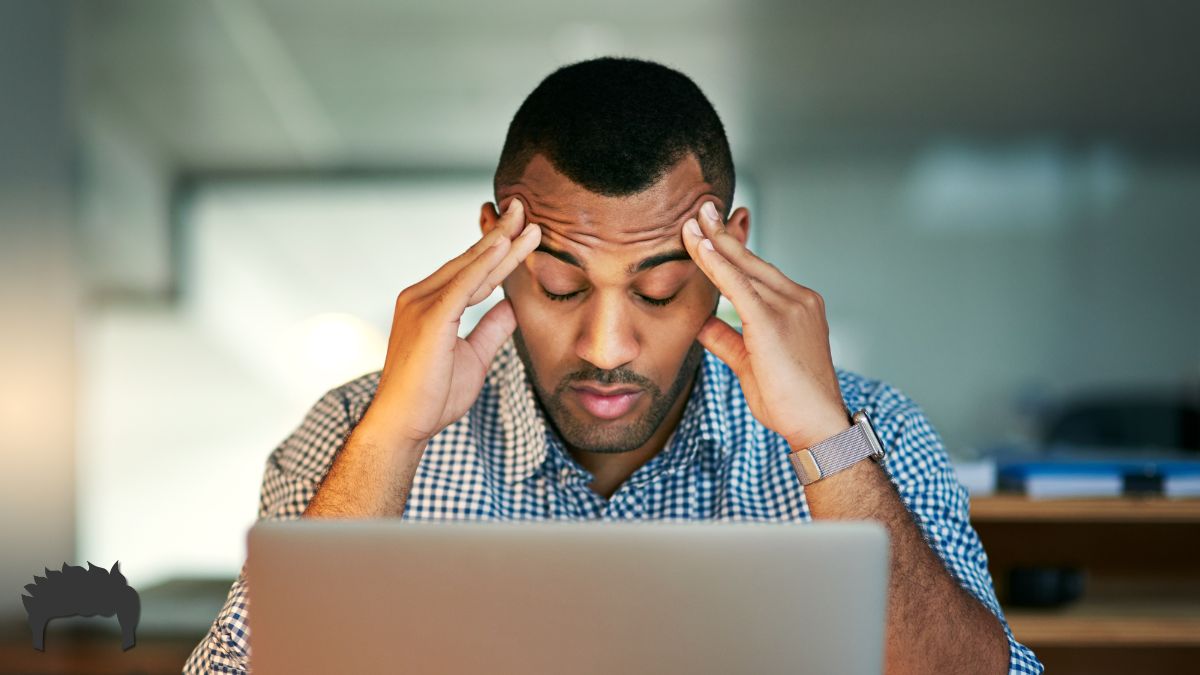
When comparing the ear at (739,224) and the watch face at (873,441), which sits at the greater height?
the ear at (739,224)

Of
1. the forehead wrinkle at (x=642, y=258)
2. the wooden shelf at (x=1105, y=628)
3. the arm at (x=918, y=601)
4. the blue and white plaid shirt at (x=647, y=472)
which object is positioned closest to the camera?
the arm at (x=918, y=601)

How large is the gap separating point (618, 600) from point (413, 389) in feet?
2.02

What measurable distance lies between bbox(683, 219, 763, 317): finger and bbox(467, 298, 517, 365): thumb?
283 millimetres

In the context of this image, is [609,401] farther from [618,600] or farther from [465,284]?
[618,600]

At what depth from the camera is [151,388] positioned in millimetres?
4664

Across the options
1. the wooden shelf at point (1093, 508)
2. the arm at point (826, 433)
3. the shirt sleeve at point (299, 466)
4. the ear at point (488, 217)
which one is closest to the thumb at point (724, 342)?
the arm at point (826, 433)

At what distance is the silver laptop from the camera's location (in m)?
0.72

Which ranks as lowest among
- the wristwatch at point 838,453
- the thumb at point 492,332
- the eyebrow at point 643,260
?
the wristwatch at point 838,453

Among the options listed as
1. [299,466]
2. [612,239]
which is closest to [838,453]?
[612,239]

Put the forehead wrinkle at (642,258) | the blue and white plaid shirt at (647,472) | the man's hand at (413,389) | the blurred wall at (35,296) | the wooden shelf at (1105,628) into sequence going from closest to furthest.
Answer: the man's hand at (413,389) < the forehead wrinkle at (642,258) < the blue and white plaid shirt at (647,472) < the wooden shelf at (1105,628) < the blurred wall at (35,296)

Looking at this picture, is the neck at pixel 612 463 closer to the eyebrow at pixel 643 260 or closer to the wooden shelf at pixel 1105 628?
the eyebrow at pixel 643 260

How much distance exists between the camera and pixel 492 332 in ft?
4.79

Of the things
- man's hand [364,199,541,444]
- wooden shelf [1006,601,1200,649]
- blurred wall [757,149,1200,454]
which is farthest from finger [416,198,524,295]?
blurred wall [757,149,1200,454]

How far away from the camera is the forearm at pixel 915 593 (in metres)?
1.16
